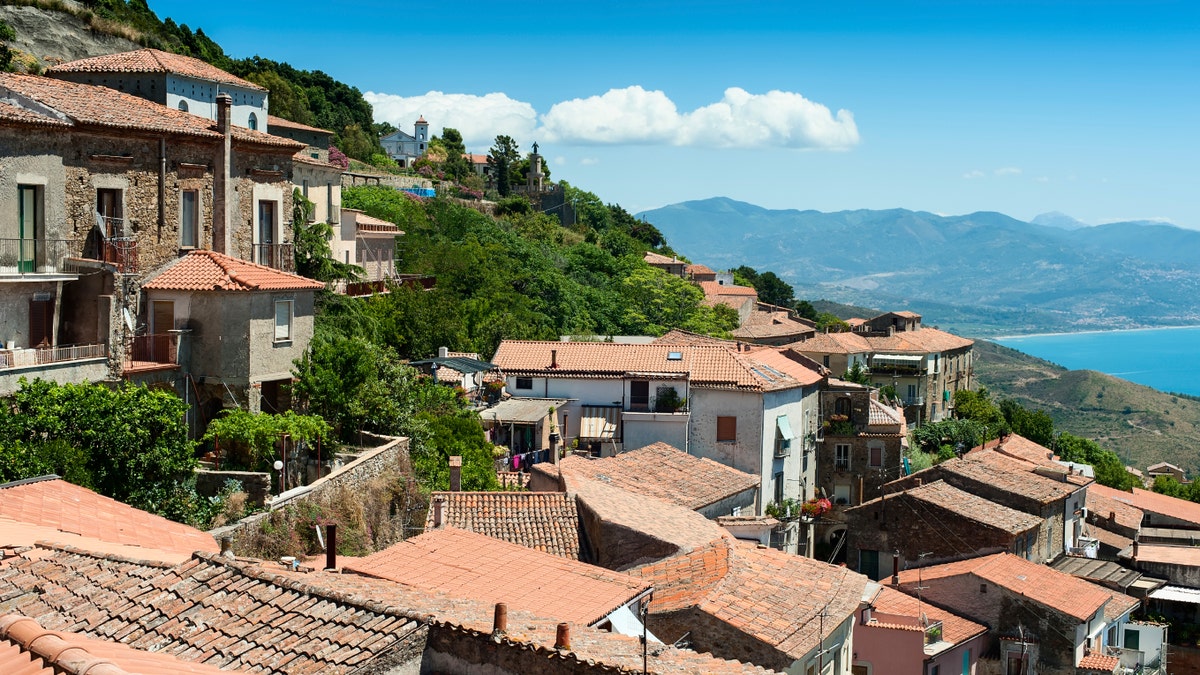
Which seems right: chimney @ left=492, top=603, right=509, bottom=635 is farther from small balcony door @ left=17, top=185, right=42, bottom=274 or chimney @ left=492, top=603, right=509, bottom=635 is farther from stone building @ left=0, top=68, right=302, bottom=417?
small balcony door @ left=17, top=185, right=42, bottom=274

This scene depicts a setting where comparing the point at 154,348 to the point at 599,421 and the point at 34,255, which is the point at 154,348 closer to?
the point at 34,255

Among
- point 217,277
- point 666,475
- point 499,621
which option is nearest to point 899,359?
point 666,475

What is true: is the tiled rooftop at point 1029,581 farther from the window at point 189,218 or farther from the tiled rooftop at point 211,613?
the tiled rooftop at point 211,613

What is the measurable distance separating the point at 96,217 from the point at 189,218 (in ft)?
10.4

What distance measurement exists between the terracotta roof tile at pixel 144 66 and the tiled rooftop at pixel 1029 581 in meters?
25.3

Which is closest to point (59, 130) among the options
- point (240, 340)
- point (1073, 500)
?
point (240, 340)

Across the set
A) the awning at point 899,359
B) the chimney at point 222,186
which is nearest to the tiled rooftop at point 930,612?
the chimney at point 222,186

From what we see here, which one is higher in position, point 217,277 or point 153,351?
point 217,277

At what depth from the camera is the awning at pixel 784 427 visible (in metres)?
41.2

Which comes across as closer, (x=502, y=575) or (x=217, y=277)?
(x=502, y=575)

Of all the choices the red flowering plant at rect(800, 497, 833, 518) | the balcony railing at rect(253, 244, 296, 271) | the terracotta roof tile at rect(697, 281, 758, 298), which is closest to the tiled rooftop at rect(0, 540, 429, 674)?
the balcony railing at rect(253, 244, 296, 271)

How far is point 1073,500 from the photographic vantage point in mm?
47469

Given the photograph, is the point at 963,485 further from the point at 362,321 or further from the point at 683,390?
the point at 362,321

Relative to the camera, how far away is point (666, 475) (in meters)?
31.7
